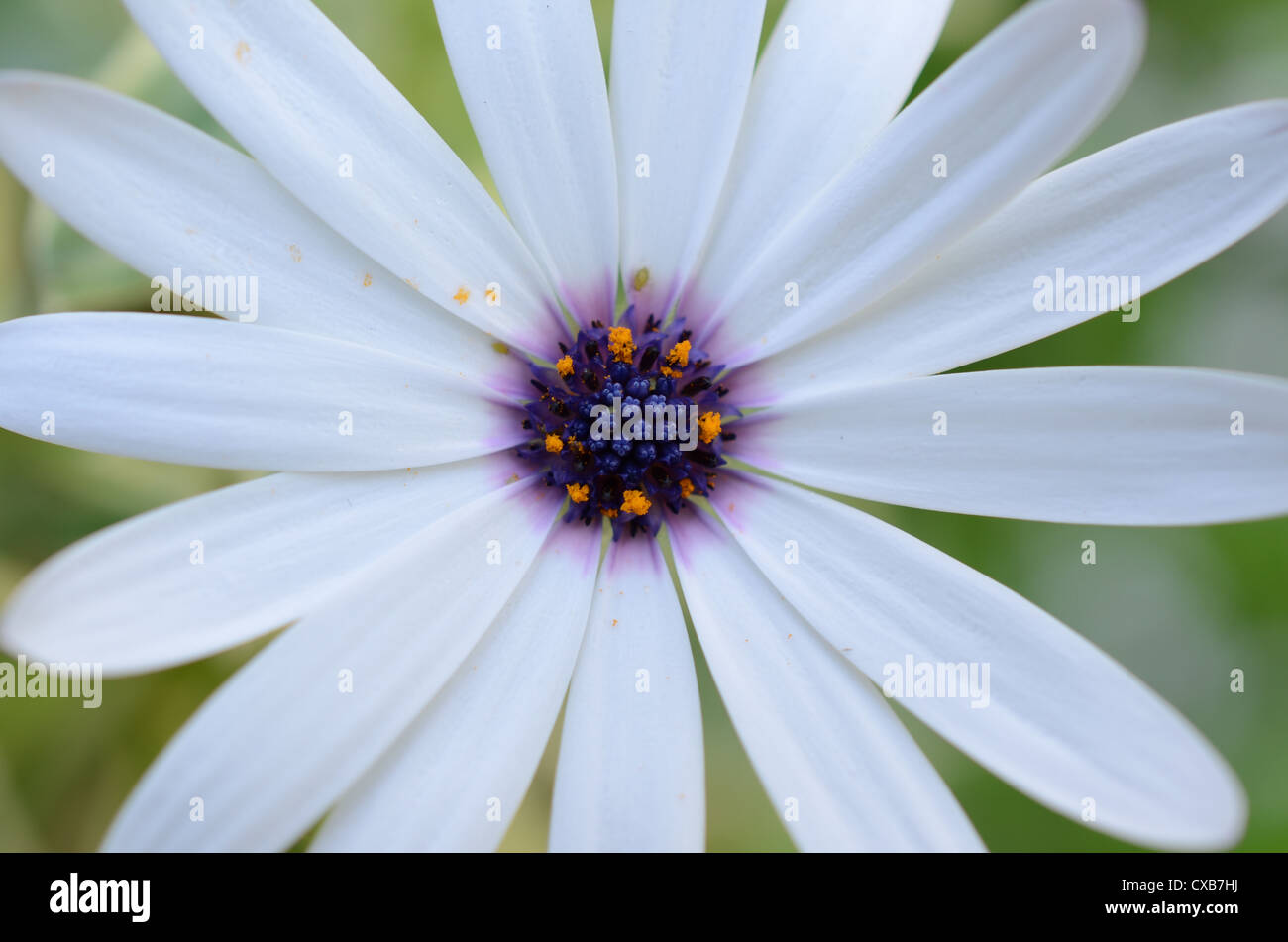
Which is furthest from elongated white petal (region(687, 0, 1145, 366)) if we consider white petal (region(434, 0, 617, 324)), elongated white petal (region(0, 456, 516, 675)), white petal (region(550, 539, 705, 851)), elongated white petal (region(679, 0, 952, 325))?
elongated white petal (region(0, 456, 516, 675))

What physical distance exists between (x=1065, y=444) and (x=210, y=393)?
679 mm

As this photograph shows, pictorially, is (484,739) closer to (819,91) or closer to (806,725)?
(806,725)

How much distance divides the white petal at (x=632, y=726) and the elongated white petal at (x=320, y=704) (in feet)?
0.35

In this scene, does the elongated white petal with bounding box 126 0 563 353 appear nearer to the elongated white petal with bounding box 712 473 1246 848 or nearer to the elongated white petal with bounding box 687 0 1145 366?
the elongated white petal with bounding box 687 0 1145 366

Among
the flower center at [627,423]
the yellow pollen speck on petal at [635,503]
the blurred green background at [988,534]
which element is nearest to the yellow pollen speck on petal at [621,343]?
the flower center at [627,423]

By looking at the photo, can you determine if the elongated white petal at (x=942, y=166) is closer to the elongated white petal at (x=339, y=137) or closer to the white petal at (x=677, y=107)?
the white petal at (x=677, y=107)

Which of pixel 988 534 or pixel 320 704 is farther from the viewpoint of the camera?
pixel 988 534

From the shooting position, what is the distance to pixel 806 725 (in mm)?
779

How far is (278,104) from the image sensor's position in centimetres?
69

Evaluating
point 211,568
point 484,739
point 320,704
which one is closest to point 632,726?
point 484,739

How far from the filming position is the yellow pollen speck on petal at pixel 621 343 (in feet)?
2.85

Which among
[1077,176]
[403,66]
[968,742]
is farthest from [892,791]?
[403,66]
